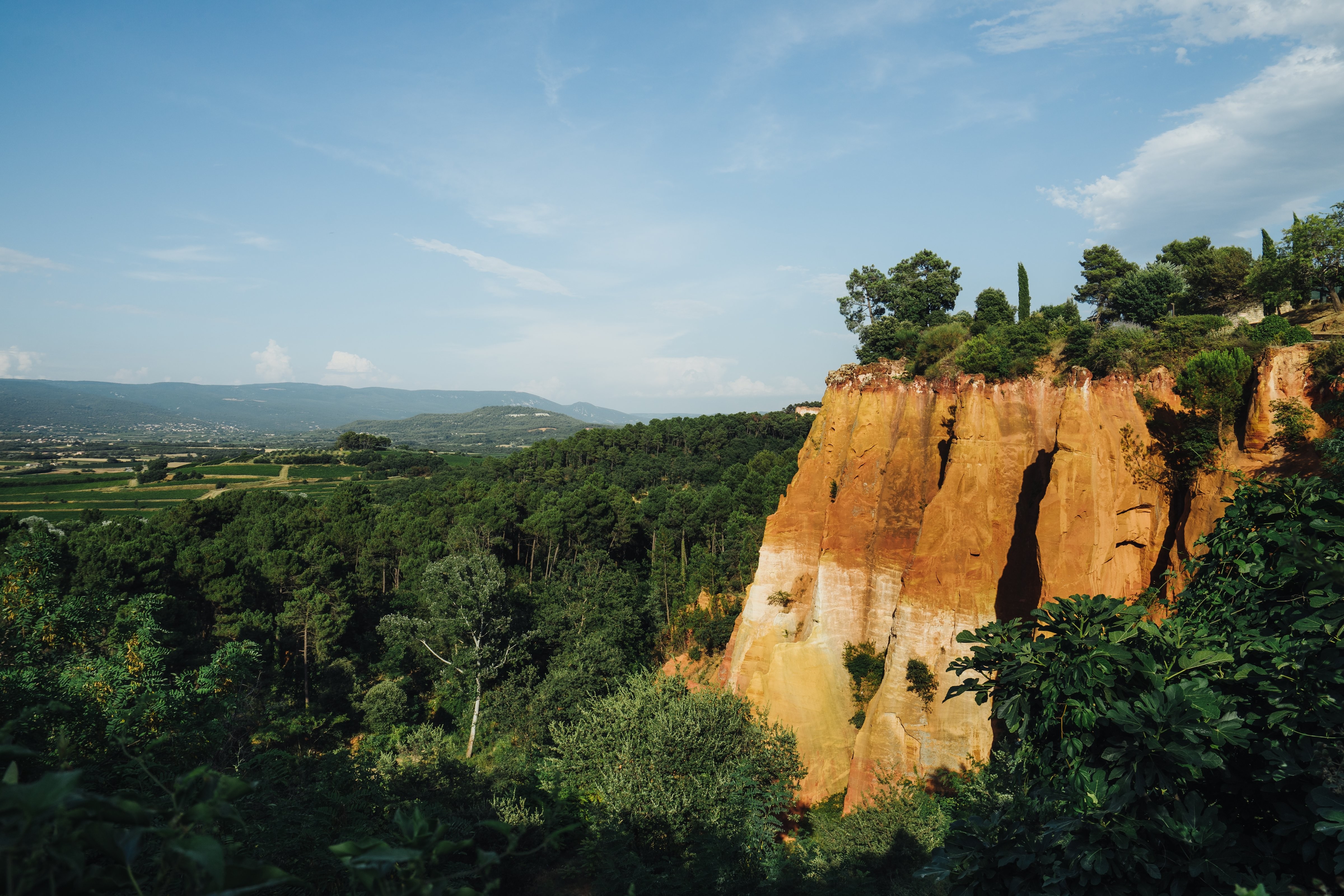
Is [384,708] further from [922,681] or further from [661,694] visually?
[922,681]

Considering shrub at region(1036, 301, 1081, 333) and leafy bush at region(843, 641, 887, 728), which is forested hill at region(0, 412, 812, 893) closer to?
leafy bush at region(843, 641, 887, 728)

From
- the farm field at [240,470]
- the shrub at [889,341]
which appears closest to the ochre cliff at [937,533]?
the shrub at [889,341]

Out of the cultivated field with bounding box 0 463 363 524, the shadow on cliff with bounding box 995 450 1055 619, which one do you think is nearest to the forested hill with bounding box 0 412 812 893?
the shadow on cliff with bounding box 995 450 1055 619

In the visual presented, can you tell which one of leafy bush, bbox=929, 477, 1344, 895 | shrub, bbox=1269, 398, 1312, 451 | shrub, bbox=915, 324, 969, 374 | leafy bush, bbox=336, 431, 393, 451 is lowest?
leafy bush, bbox=336, 431, 393, 451

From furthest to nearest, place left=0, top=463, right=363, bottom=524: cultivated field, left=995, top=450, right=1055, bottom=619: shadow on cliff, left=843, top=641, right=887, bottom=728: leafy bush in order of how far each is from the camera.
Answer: left=0, top=463, right=363, bottom=524: cultivated field, left=843, top=641, right=887, bottom=728: leafy bush, left=995, top=450, right=1055, bottom=619: shadow on cliff

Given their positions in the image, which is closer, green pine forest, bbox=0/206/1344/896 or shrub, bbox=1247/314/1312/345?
green pine forest, bbox=0/206/1344/896

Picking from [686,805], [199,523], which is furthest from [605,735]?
[199,523]

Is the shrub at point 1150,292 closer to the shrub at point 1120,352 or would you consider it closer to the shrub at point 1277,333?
the shrub at point 1120,352

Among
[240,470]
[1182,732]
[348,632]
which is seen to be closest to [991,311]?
[1182,732]
